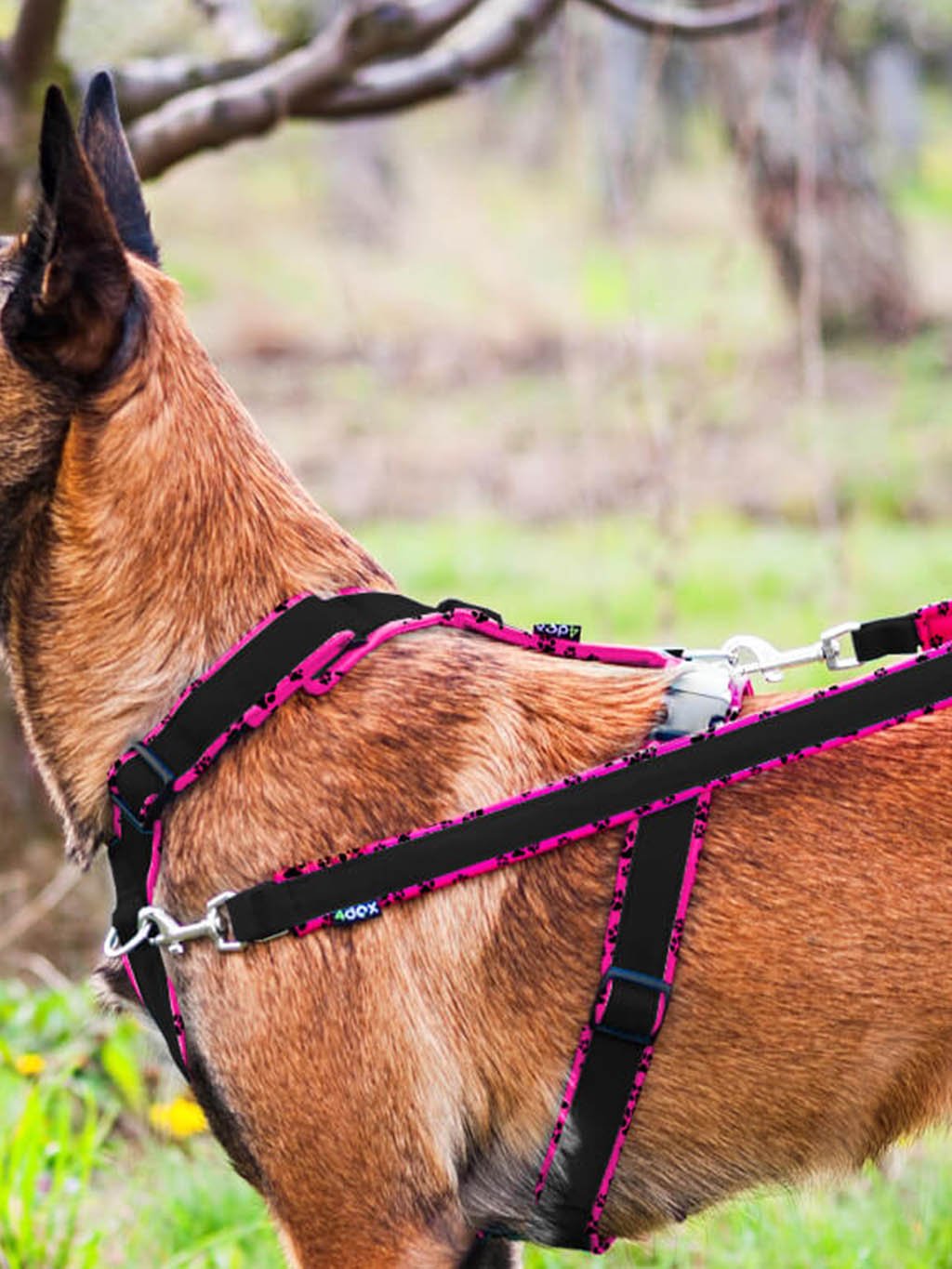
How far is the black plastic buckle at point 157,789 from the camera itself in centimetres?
198

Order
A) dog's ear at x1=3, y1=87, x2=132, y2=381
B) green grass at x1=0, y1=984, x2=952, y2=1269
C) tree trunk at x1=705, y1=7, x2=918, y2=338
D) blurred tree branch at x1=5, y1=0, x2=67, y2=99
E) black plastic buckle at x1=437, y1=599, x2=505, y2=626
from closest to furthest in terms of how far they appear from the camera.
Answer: dog's ear at x1=3, y1=87, x2=132, y2=381 → black plastic buckle at x1=437, y1=599, x2=505, y2=626 → green grass at x1=0, y1=984, x2=952, y2=1269 → blurred tree branch at x1=5, y1=0, x2=67, y2=99 → tree trunk at x1=705, y1=7, x2=918, y2=338

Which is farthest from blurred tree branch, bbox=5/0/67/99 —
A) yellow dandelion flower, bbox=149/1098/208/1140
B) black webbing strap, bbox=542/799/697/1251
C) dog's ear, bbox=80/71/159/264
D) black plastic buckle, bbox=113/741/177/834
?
black webbing strap, bbox=542/799/697/1251

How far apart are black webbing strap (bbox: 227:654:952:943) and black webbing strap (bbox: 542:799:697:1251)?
0.15 ft

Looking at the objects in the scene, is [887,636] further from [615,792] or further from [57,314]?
[57,314]

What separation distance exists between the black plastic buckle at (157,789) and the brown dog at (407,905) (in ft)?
0.10

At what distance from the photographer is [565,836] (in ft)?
6.28

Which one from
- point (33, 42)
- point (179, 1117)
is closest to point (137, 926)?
point (179, 1117)

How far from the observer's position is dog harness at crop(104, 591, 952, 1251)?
1.90 meters

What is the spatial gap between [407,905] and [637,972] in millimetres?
287

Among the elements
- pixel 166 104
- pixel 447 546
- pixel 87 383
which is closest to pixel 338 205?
pixel 447 546

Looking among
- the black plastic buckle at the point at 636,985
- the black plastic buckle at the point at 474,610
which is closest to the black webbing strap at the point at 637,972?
the black plastic buckle at the point at 636,985

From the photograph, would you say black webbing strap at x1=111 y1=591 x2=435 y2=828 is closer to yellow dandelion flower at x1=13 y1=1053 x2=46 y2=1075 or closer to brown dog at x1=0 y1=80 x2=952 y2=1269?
brown dog at x1=0 y1=80 x2=952 y2=1269

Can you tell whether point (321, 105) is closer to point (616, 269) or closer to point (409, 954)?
point (409, 954)

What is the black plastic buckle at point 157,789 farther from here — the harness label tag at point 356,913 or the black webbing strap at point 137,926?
the harness label tag at point 356,913
